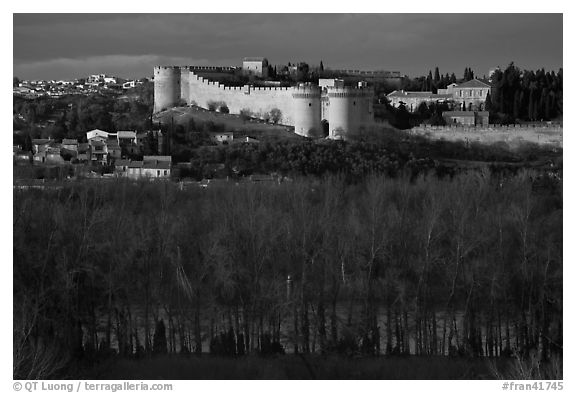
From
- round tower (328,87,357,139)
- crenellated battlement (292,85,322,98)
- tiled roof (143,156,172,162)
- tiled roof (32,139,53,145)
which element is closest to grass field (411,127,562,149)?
round tower (328,87,357,139)

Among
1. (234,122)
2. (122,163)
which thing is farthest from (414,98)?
(122,163)

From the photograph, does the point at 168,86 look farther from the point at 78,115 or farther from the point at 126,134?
the point at 126,134

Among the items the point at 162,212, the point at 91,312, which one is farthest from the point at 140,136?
the point at 91,312

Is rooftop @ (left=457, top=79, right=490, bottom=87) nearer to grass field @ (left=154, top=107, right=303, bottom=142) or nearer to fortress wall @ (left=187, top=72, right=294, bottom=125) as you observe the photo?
fortress wall @ (left=187, top=72, right=294, bottom=125)

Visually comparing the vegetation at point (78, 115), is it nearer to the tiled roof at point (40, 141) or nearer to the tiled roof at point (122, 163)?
the tiled roof at point (40, 141)

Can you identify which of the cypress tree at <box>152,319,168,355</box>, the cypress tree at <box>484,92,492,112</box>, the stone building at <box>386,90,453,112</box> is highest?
the stone building at <box>386,90,453,112</box>

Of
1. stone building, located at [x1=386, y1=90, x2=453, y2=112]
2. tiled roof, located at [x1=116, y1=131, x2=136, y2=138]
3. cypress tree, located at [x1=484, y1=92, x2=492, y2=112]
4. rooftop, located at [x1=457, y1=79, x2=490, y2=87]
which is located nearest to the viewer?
tiled roof, located at [x1=116, y1=131, x2=136, y2=138]

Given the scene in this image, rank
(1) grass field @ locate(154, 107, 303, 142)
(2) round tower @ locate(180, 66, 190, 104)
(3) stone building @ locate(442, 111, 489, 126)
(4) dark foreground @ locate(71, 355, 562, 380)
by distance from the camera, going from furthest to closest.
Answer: (2) round tower @ locate(180, 66, 190, 104) < (3) stone building @ locate(442, 111, 489, 126) < (1) grass field @ locate(154, 107, 303, 142) < (4) dark foreground @ locate(71, 355, 562, 380)

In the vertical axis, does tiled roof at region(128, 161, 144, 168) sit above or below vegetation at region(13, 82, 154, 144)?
below
